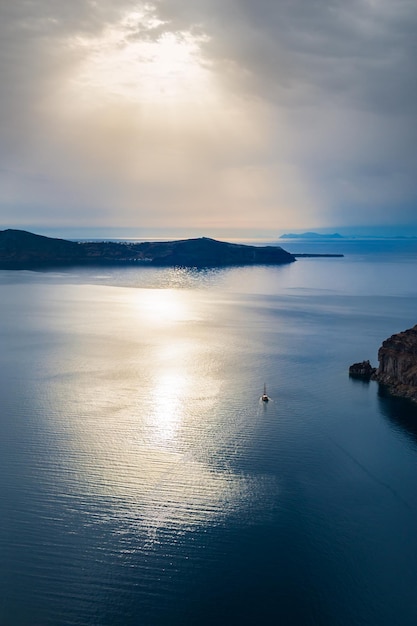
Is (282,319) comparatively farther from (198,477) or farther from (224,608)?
(224,608)

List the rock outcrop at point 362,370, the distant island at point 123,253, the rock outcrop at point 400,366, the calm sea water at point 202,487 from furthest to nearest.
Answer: the distant island at point 123,253
the rock outcrop at point 362,370
the rock outcrop at point 400,366
the calm sea water at point 202,487

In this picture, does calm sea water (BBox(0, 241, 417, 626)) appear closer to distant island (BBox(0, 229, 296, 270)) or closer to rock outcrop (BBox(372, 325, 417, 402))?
rock outcrop (BBox(372, 325, 417, 402))

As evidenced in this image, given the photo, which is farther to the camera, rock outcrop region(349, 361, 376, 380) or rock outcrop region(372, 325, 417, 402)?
rock outcrop region(349, 361, 376, 380)

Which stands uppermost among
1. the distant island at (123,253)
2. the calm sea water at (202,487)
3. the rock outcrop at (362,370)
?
the distant island at (123,253)

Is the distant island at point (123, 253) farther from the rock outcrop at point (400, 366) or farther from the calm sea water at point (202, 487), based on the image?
the rock outcrop at point (400, 366)

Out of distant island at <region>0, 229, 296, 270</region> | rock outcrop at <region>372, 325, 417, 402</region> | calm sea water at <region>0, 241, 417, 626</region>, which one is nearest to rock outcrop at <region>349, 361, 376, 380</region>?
rock outcrop at <region>372, 325, 417, 402</region>

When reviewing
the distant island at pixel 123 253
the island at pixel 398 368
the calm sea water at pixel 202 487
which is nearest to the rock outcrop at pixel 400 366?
the island at pixel 398 368
